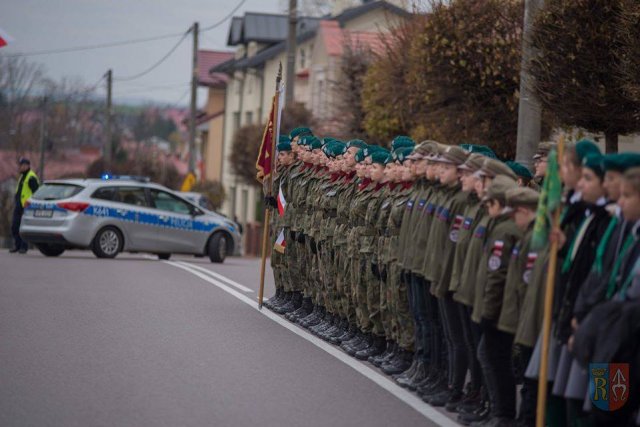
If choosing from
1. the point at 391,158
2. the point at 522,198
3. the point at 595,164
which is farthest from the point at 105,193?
the point at 595,164

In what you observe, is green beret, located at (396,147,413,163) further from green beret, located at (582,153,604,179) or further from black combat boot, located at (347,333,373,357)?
green beret, located at (582,153,604,179)

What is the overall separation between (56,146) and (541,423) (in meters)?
94.7

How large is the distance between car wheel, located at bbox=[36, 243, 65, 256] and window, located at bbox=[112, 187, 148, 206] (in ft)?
5.44

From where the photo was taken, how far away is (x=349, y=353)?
41.5 feet

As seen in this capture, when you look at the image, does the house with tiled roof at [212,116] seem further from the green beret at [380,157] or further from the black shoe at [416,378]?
the black shoe at [416,378]

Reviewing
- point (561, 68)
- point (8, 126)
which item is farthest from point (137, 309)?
point (8, 126)

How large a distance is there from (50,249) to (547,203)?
20104mm

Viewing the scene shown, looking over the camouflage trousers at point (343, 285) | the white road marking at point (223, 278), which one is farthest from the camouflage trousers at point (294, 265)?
the white road marking at point (223, 278)

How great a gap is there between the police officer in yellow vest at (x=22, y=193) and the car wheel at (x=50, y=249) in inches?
29.4

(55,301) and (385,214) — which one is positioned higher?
(385,214)

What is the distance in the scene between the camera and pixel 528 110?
58.6ft

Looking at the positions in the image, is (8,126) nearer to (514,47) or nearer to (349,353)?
(514,47)

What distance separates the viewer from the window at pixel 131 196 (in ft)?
86.2

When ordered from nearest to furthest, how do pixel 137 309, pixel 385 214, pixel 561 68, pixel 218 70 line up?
pixel 385 214 → pixel 137 309 → pixel 561 68 → pixel 218 70
